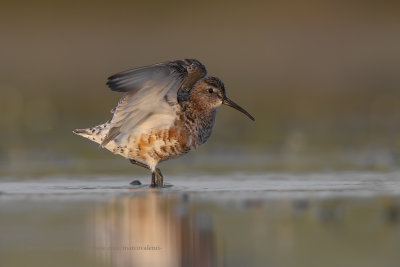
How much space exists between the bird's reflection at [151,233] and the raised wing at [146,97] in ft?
4.69

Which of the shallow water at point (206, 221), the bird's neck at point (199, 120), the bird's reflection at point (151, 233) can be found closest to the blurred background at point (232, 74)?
the bird's neck at point (199, 120)

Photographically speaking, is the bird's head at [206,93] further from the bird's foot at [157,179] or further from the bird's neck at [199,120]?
the bird's foot at [157,179]

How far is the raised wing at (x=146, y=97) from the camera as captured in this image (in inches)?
438

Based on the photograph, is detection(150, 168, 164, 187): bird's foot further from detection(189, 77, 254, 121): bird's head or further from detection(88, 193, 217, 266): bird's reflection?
detection(88, 193, 217, 266): bird's reflection

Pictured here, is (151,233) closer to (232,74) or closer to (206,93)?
(206,93)

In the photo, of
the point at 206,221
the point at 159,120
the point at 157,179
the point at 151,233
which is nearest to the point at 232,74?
the point at 159,120

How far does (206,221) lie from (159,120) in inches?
124

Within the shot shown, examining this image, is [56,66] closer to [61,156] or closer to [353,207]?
[61,156]

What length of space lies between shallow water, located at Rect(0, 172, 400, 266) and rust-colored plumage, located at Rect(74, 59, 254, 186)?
43 cm

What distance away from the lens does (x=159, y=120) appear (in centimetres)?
1210

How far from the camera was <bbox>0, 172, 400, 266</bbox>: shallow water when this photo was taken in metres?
7.71

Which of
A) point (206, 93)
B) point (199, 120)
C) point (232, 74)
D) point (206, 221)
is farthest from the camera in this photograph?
point (232, 74)

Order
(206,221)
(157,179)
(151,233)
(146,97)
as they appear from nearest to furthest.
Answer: (151,233) < (206,221) < (146,97) < (157,179)

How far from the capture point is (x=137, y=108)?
1184 cm
